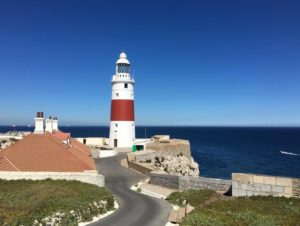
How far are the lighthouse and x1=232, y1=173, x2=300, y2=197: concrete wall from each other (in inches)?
943

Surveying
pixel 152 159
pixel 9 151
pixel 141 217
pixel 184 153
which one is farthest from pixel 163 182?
pixel 184 153

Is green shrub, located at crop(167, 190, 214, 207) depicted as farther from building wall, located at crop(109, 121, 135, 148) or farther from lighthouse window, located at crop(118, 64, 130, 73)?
lighthouse window, located at crop(118, 64, 130, 73)

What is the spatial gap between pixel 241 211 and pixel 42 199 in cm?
974

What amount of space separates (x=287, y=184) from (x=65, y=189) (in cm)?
1287

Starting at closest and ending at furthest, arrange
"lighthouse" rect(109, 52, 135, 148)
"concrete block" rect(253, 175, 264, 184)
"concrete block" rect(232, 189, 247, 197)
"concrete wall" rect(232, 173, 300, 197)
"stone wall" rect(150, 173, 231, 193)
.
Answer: "concrete wall" rect(232, 173, 300, 197), "concrete block" rect(253, 175, 264, 184), "concrete block" rect(232, 189, 247, 197), "stone wall" rect(150, 173, 231, 193), "lighthouse" rect(109, 52, 135, 148)

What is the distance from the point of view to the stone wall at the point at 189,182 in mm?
20250

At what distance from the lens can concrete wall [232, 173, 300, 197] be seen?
1739 centimetres

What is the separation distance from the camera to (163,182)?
917 inches

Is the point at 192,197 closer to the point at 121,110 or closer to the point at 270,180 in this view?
the point at 270,180

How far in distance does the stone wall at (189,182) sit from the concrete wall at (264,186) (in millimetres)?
841

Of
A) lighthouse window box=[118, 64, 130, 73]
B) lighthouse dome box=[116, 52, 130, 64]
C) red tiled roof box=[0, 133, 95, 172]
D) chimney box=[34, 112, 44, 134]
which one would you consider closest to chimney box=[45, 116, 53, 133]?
chimney box=[34, 112, 44, 134]

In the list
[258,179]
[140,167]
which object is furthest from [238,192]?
[140,167]

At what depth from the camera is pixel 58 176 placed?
19.8m

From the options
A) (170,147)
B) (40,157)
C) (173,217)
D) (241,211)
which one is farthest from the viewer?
(170,147)
